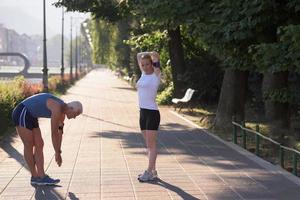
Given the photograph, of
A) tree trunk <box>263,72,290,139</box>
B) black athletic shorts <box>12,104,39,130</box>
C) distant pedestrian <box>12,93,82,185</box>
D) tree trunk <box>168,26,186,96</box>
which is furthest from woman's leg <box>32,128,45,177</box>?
tree trunk <box>168,26,186,96</box>

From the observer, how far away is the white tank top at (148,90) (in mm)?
8000

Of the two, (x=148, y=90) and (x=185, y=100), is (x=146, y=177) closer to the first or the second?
(x=148, y=90)

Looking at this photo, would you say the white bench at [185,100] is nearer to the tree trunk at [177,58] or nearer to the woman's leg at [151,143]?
the tree trunk at [177,58]

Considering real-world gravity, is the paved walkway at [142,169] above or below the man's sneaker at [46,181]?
below

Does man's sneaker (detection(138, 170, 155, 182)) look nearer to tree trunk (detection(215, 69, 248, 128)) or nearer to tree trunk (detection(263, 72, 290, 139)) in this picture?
tree trunk (detection(263, 72, 290, 139))

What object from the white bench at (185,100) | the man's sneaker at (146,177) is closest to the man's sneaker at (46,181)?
the man's sneaker at (146,177)

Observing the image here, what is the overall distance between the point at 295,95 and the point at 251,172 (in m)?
2.86

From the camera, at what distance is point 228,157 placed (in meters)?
10.4

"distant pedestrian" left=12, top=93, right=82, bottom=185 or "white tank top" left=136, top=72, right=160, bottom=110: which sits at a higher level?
"white tank top" left=136, top=72, right=160, bottom=110

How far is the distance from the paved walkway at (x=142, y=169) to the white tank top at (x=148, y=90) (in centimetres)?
108

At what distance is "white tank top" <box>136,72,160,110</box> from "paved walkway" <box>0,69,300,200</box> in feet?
3.54

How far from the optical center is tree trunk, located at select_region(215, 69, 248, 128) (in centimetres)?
1494

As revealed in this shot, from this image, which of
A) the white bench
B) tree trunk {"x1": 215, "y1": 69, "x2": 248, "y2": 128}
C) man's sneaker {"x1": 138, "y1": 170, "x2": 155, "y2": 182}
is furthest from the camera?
the white bench

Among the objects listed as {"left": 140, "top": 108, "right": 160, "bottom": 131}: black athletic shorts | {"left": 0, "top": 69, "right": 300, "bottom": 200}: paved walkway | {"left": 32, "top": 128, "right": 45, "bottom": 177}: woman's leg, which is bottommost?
{"left": 0, "top": 69, "right": 300, "bottom": 200}: paved walkway
